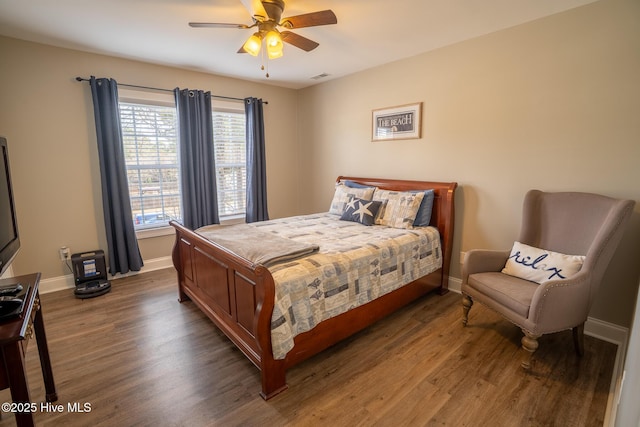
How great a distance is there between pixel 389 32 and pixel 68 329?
3.83m

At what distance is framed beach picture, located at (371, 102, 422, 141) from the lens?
3480mm

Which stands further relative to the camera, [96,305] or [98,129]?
[98,129]

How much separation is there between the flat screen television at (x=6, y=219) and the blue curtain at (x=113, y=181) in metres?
1.63

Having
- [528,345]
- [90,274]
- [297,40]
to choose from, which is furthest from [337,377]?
[90,274]

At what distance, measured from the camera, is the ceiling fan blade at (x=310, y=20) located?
2.00 meters

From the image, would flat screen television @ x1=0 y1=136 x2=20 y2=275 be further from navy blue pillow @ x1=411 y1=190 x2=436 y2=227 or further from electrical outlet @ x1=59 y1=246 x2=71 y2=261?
navy blue pillow @ x1=411 y1=190 x2=436 y2=227

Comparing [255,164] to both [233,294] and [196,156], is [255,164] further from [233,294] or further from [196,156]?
[233,294]

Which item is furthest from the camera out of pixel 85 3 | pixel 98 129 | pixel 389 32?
pixel 98 129

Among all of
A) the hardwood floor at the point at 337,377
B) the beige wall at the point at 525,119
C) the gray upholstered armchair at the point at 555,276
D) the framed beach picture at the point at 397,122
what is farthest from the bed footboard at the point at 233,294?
the framed beach picture at the point at 397,122

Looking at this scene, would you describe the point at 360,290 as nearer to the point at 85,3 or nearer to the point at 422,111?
the point at 422,111

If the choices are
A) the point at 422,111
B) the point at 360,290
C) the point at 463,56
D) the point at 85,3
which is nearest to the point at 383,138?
the point at 422,111

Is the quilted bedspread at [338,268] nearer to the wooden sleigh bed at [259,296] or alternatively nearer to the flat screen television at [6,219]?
the wooden sleigh bed at [259,296]

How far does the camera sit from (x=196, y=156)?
→ 4.03 metres

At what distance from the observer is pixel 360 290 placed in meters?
2.34
